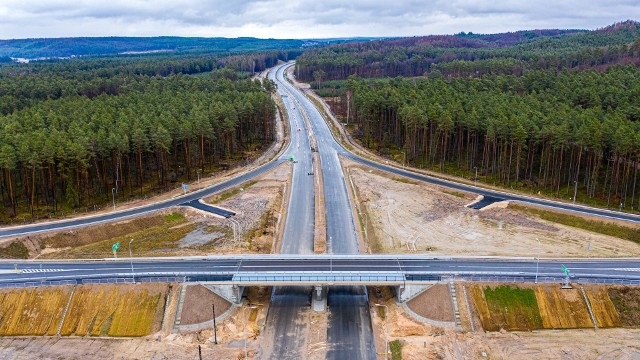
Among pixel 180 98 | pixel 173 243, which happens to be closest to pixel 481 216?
pixel 173 243

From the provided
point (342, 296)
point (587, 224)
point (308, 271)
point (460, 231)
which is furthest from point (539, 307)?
point (587, 224)

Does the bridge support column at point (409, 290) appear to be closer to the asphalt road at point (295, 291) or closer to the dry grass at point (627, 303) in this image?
the asphalt road at point (295, 291)

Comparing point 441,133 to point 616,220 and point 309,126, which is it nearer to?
point 616,220

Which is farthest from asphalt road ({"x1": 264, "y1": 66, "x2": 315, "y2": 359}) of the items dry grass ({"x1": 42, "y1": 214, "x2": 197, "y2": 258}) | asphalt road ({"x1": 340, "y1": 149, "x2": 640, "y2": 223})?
asphalt road ({"x1": 340, "y1": 149, "x2": 640, "y2": 223})

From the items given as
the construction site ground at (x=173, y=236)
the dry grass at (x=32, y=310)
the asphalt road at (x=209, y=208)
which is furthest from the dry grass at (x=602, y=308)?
the dry grass at (x=32, y=310)

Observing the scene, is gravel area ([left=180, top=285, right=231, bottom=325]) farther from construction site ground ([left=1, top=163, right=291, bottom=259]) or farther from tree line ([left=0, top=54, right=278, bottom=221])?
tree line ([left=0, top=54, right=278, bottom=221])

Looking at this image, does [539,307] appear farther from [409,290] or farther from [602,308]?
[409,290]
